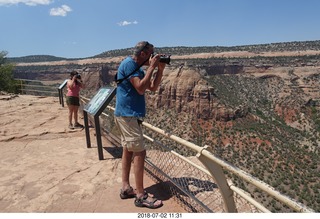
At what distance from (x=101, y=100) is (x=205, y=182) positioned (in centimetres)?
231

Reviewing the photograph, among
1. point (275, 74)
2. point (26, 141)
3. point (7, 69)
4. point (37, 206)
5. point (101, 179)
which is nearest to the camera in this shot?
point (37, 206)

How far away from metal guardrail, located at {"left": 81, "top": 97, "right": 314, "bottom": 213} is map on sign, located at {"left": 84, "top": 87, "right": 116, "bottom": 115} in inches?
40.2

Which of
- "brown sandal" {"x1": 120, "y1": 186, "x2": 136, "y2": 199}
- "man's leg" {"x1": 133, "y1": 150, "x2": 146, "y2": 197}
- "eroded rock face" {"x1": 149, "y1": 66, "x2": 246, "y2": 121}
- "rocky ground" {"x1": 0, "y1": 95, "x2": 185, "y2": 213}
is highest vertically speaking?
"man's leg" {"x1": 133, "y1": 150, "x2": 146, "y2": 197}

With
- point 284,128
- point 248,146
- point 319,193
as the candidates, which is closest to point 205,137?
point 248,146

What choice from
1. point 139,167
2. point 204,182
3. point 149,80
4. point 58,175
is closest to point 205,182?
point 204,182

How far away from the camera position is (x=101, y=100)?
18.0 feet

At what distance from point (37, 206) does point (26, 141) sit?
12.3ft

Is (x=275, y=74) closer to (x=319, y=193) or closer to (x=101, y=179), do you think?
(x=319, y=193)

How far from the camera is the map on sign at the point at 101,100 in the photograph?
5.28 meters

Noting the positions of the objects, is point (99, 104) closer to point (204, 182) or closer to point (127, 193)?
point (127, 193)

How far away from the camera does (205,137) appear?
51.9 metres

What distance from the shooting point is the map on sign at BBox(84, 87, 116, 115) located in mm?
5281

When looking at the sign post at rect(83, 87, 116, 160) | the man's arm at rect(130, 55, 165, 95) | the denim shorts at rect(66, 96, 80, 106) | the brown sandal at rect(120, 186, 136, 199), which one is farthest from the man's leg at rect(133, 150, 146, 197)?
the denim shorts at rect(66, 96, 80, 106)

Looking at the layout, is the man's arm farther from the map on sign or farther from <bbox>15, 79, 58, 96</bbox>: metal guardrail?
<bbox>15, 79, 58, 96</bbox>: metal guardrail
